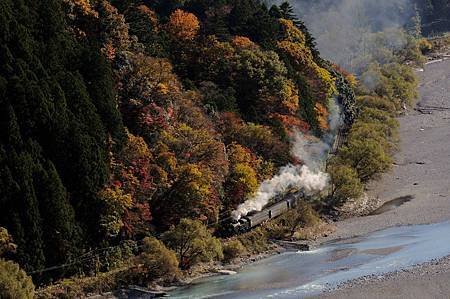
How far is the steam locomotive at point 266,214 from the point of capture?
59.1 meters

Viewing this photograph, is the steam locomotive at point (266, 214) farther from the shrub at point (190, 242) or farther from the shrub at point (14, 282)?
the shrub at point (14, 282)

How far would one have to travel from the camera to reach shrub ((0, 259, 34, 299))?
132 feet

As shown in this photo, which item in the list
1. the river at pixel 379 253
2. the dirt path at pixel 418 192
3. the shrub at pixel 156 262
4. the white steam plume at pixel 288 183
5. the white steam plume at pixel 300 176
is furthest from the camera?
the white steam plume at pixel 288 183

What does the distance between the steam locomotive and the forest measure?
1.50m

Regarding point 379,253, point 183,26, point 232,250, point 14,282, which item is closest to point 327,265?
point 379,253

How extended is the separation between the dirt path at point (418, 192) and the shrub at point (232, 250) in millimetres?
9090

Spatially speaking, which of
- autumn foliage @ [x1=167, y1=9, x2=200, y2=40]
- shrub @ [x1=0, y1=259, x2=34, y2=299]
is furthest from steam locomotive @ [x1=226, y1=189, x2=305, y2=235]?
autumn foliage @ [x1=167, y1=9, x2=200, y2=40]

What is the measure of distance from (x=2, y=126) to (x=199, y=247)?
50.9ft

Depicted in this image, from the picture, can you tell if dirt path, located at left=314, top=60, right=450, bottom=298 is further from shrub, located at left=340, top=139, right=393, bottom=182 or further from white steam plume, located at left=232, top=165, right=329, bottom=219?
white steam plume, located at left=232, top=165, right=329, bottom=219

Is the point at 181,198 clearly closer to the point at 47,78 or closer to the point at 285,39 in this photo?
the point at 47,78

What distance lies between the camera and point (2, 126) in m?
46.4

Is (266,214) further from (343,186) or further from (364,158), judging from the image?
(364,158)

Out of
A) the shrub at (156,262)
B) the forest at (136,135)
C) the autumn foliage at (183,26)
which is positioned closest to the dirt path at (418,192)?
the forest at (136,135)

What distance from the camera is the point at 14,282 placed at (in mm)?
40625
